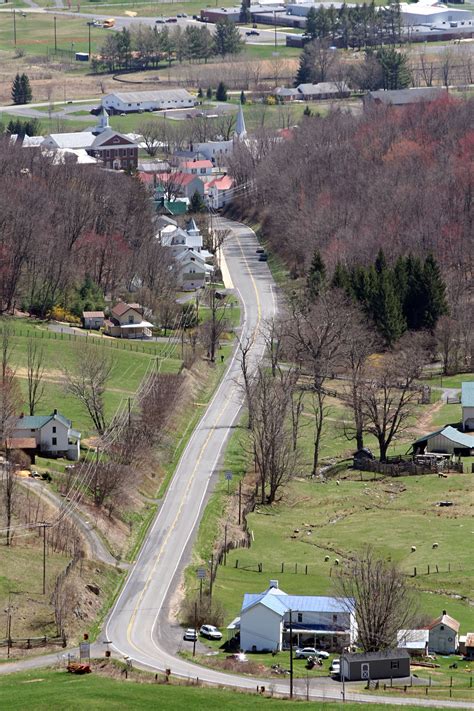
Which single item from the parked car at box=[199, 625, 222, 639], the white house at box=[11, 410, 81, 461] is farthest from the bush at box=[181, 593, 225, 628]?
the white house at box=[11, 410, 81, 461]

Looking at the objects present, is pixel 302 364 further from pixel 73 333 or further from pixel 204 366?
pixel 73 333

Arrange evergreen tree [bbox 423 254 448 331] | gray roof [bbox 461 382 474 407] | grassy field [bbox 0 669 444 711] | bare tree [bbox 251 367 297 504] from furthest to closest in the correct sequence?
1. evergreen tree [bbox 423 254 448 331]
2. gray roof [bbox 461 382 474 407]
3. bare tree [bbox 251 367 297 504]
4. grassy field [bbox 0 669 444 711]

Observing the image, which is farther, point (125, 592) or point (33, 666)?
point (125, 592)

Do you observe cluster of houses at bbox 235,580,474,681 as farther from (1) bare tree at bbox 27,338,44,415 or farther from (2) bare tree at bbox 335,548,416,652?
(1) bare tree at bbox 27,338,44,415

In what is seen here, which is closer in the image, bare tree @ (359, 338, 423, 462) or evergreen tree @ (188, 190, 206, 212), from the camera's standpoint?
bare tree @ (359, 338, 423, 462)

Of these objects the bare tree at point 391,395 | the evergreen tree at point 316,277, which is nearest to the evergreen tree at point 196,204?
the evergreen tree at point 316,277

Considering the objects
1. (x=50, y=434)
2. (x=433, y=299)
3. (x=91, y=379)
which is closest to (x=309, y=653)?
(x=50, y=434)

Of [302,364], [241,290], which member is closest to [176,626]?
[302,364]
